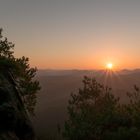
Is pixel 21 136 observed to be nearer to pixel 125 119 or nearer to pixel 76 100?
pixel 125 119

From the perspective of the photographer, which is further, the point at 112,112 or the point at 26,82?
the point at 26,82

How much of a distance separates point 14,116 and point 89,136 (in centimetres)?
1228

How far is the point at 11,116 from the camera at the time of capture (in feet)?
111

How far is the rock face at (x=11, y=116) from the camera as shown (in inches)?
1294

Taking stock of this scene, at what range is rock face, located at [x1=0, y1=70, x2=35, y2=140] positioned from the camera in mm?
32875

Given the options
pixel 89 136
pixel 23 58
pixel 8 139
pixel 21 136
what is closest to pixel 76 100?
pixel 23 58

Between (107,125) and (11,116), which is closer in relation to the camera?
(11,116)

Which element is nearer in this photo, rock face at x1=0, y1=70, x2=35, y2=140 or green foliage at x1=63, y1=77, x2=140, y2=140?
rock face at x1=0, y1=70, x2=35, y2=140

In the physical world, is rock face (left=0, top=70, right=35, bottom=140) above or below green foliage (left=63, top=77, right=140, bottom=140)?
above

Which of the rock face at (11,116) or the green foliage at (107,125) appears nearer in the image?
the rock face at (11,116)

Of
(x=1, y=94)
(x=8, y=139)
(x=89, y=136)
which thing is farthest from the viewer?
(x=89, y=136)

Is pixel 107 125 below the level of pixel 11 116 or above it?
below

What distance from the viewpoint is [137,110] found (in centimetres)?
4691

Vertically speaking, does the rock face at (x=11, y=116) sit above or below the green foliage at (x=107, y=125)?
above
